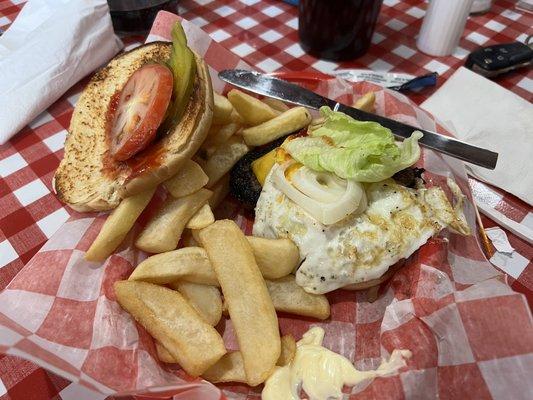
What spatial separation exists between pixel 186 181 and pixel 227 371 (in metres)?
0.60

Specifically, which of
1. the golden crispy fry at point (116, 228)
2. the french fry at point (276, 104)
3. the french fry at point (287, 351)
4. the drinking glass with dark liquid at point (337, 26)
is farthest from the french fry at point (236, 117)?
the drinking glass with dark liquid at point (337, 26)

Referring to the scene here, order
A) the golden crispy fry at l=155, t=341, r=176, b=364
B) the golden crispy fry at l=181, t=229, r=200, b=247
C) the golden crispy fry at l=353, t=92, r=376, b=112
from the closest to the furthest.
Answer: the golden crispy fry at l=155, t=341, r=176, b=364, the golden crispy fry at l=181, t=229, r=200, b=247, the golden crispy fry at l=353, t=92, r=376, b=112

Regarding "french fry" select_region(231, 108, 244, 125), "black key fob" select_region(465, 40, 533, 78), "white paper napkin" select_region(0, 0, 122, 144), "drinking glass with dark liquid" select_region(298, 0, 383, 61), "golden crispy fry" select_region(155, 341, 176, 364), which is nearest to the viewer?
"golden crispy fry" select_region(155, 341, 176, 364)

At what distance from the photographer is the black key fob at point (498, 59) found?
8.08ft

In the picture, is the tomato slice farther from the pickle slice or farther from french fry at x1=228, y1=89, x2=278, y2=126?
french fry at x1=228, y1=89, x2=278, y2=126

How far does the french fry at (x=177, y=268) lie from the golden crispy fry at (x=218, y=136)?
0.43m

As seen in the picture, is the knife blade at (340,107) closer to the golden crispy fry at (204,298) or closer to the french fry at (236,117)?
the french fry at (236,117)

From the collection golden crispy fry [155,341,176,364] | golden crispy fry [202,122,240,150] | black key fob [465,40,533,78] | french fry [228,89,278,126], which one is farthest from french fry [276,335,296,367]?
black key fob [465,40,533,78]

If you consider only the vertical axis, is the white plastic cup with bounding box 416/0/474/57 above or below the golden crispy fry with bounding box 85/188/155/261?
below

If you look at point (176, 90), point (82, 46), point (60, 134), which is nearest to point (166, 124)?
point (176, 90)

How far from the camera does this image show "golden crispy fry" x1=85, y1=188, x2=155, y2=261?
132 cm

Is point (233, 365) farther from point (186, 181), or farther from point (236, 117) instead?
point (236, 117)

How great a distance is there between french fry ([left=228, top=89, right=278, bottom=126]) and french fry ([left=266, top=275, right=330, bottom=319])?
69 cm

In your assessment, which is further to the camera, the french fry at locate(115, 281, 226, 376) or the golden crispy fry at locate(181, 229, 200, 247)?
the golden crispy fry at locate(181, 229, 200, 247)
